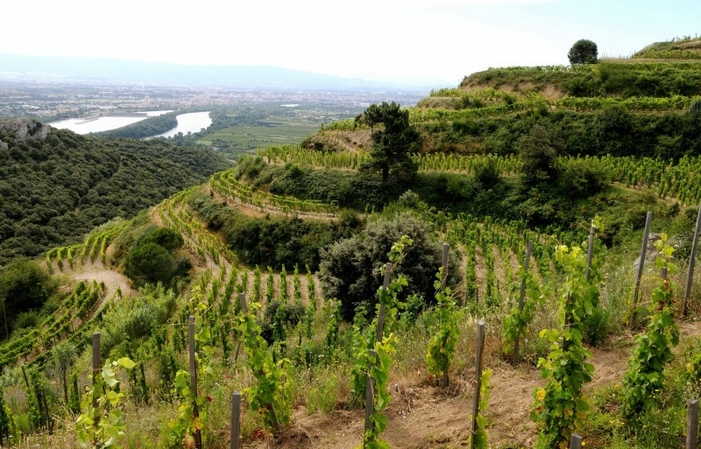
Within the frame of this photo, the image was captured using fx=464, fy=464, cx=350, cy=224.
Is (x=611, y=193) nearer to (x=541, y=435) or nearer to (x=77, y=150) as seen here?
(x=541, y=435)

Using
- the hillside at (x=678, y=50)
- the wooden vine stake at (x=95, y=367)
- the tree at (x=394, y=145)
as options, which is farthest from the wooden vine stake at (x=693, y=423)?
the hillside at (x=678, y=50)

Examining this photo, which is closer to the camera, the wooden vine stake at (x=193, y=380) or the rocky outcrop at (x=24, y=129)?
the wooden vine stake at (x=193, y=380)

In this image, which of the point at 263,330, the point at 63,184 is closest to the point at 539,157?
the point at 263,330

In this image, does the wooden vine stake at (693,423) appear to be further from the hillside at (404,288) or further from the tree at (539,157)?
the tree at (539,157)

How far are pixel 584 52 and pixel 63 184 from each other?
172ft

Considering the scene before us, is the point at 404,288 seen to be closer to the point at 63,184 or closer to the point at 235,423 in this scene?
the point at 235,423

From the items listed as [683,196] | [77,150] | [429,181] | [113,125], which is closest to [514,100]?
[429,181]

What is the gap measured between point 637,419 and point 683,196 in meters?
20.2

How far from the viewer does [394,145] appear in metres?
27.2

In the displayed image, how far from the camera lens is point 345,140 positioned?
36406 millimetres

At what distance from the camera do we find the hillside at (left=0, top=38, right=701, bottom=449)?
5.17 meters

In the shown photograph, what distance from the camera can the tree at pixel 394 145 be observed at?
89.2 ft

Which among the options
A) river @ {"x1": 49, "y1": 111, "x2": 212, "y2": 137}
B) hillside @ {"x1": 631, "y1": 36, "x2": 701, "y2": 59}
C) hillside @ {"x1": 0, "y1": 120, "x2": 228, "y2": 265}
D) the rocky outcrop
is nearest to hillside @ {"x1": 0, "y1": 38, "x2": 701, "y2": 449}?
the rocky outcrop

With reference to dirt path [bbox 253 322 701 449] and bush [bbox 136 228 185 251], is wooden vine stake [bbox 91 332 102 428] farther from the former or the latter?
bush [bbox 136 228 185 251]
